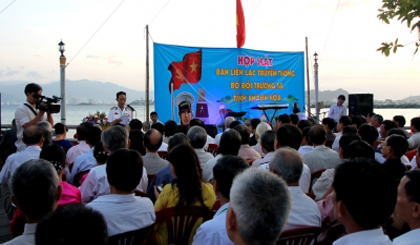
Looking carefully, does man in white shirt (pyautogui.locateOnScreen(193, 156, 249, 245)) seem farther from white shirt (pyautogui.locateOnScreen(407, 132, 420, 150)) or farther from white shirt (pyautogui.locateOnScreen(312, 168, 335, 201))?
white shirt (pyautogui.locateOnScreen(407, 132, 420, 150))

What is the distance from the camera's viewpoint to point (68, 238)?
0.97 m

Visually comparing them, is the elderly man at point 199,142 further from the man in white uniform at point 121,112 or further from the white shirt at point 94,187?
the man in white uniform at point 121,112

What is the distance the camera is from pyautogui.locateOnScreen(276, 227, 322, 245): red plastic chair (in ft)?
6.26

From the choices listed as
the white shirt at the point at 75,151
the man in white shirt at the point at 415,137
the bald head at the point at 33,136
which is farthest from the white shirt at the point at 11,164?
the man in white shirt at the point at 415,137

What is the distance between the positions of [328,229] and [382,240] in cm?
72

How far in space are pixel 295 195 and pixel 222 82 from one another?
27.4 ft

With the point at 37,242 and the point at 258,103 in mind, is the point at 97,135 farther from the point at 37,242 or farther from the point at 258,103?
the point at 258,103

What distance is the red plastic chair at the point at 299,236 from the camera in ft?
6.26

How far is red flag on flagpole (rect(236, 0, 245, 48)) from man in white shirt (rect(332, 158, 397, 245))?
31.3ft

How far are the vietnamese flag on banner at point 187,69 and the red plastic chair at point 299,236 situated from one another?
8.00 meters

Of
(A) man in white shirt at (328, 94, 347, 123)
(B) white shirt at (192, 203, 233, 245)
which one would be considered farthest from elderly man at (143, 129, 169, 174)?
(A) man in white shirt at (328, 94, 347, 123)

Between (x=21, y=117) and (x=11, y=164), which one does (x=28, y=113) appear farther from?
(x=11, y=164)

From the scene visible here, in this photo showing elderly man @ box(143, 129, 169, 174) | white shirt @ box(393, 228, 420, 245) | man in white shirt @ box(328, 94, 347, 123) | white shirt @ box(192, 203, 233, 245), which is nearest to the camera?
white shirt @ box(393, 228, 420, 245)

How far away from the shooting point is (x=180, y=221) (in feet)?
7.45
